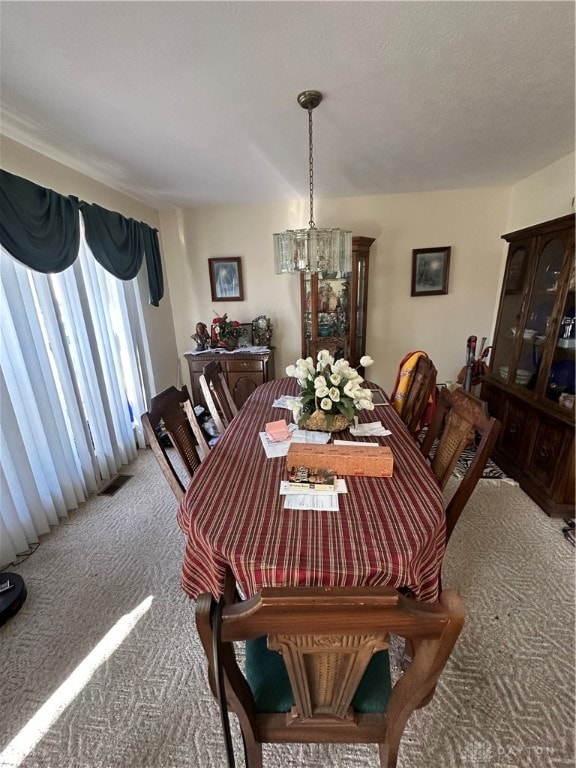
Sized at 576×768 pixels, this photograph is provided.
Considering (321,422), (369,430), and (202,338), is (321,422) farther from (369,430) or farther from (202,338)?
(202,338)

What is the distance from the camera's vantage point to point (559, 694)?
117cm

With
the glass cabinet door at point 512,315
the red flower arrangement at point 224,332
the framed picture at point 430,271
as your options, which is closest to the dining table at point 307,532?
the glass cabinet door at point 512,315

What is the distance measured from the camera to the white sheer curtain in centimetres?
178

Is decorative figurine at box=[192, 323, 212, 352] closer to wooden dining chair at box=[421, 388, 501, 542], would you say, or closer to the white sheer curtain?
the white sheer curtain


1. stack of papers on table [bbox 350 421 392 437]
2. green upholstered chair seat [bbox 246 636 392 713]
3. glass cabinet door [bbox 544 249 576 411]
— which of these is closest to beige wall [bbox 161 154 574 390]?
glass cabinet door [bbox 544 249 576 411]

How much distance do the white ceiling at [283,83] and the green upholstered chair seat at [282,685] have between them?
2046 millimetres

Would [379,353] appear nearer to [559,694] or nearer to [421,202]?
[421,202]

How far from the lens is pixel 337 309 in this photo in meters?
3.23

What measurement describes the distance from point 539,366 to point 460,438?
4.66 feet

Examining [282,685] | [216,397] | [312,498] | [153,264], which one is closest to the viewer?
[282,685]

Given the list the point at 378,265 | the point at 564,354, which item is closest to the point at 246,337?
the point at 378,265

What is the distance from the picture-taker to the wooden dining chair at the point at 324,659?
1.65 ft

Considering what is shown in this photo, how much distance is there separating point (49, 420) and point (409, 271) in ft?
11.3

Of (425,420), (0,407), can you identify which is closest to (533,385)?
(425,420)
